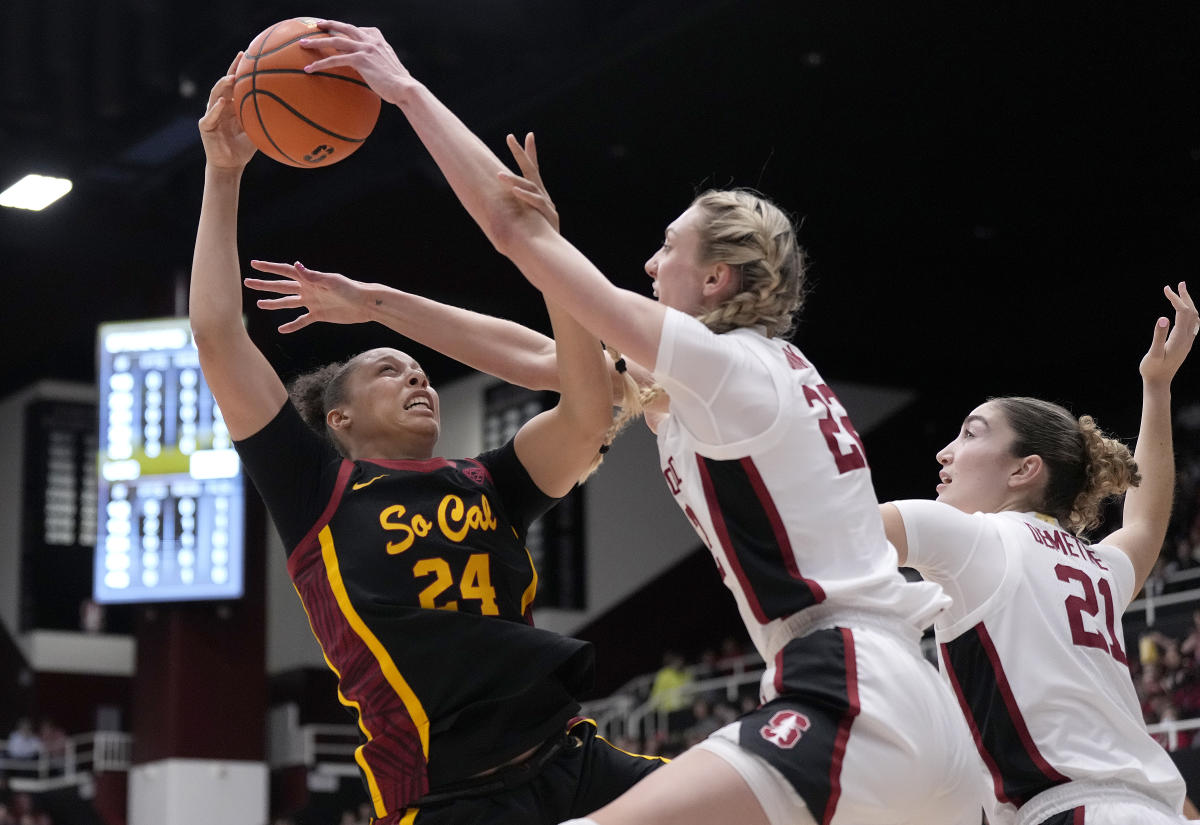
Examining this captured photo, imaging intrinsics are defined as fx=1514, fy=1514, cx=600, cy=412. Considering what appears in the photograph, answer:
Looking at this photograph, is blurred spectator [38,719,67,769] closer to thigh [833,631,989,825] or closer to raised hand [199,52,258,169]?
raised hand [199,52,258,169]

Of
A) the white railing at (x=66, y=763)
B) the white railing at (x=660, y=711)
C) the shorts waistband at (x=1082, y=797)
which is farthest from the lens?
the white railing at (x=66, y=763)

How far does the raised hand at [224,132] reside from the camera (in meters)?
3.66

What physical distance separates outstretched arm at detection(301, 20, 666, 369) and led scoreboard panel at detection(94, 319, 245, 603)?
427 inches

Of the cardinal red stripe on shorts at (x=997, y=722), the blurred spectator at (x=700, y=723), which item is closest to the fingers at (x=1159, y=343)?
the cardinal red stripe on shorts at (x=997, y=722)

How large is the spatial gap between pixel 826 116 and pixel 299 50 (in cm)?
1013

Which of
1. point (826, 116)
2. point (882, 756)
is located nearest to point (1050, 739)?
point (882, 756)

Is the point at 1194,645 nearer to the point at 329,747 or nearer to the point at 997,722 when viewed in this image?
the point at 997,722

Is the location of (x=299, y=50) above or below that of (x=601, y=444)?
above

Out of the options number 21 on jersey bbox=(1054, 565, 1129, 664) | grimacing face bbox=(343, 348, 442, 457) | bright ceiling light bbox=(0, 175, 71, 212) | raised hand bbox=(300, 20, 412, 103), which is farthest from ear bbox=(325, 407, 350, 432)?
bright ceiling light bbox=(0, 175, 71, 212)

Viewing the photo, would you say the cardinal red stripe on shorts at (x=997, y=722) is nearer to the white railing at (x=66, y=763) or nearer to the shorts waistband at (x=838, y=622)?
the shorts waistband at (x=838, y=622)

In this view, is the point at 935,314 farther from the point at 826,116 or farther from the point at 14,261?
the point at 14,261

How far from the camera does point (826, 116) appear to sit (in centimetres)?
1323

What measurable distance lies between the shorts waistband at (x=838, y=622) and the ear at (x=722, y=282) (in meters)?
0.66

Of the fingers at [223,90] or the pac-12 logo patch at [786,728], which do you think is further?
the fingers at [223,90]
